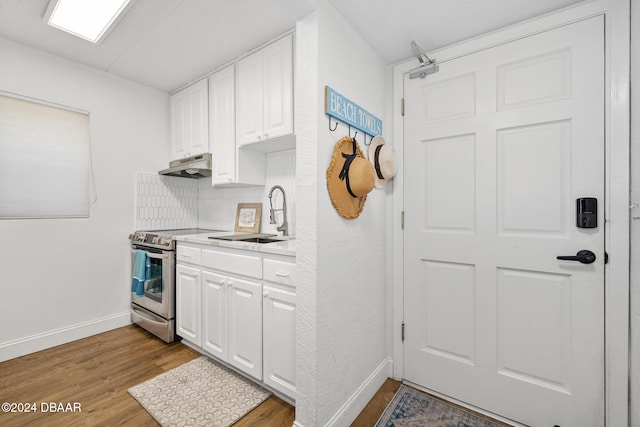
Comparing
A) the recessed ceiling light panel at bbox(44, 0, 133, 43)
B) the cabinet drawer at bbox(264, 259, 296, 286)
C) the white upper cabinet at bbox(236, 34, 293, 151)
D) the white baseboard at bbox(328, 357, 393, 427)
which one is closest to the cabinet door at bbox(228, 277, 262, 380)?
the cabinet drawer at bbox(264, 259, 296, 286)

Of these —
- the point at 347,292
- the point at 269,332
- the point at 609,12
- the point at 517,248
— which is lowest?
the point at 269,332

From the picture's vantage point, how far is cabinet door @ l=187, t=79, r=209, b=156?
2.64 m

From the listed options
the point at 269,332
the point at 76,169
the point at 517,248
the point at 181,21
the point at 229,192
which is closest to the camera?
the point at 517,248

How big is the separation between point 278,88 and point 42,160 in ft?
6.83

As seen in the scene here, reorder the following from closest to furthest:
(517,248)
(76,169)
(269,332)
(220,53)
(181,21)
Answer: (517,248), (269,332), (181,21), (220,53), (76,169)

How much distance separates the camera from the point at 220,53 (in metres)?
2.28

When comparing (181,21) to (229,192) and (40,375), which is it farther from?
(40,375)

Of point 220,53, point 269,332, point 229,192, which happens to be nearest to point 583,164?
point 269,332

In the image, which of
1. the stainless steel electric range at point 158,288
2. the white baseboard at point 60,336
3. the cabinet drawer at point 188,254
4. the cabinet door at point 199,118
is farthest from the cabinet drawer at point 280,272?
the white baseboard at point 60,336

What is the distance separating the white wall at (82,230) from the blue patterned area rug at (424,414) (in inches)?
104

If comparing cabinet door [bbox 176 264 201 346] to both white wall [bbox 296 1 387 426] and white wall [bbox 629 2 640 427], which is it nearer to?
white wall [bbox 296 1 387 426]

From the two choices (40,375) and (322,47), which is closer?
(322,47)

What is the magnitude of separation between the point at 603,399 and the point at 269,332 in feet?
5.61

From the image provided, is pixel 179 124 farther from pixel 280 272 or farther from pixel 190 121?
pixel 280 272
